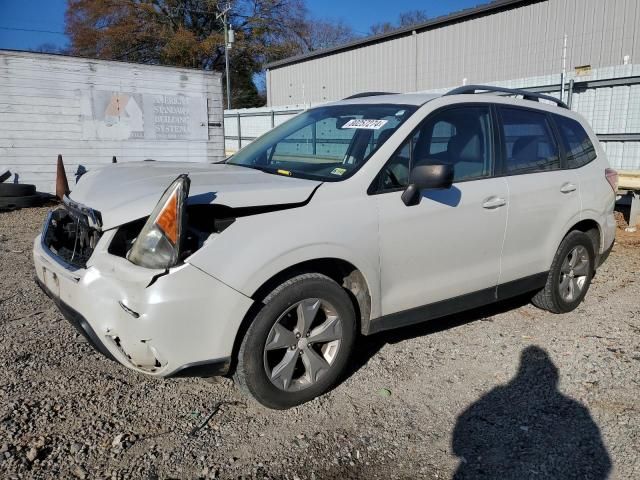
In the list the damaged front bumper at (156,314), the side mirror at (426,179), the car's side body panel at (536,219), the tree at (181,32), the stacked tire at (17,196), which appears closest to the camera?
Answer: the damaged front bumper at (156,314)

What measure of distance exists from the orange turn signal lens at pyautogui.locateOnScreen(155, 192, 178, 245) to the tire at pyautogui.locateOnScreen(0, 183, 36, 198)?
8.92 meters

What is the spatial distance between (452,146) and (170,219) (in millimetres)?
2113

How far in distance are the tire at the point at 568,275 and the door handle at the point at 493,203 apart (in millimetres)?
942

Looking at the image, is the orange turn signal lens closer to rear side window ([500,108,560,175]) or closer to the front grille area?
the front grille area

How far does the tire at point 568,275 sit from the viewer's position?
448cm

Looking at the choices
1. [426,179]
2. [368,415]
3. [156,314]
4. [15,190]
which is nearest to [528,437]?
[368,415]

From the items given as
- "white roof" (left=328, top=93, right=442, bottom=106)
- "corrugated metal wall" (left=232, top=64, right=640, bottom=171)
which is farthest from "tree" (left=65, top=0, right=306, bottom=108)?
"white roof" (left=328, top=93, right=442, bottom=106)

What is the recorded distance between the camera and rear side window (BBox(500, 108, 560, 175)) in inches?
160

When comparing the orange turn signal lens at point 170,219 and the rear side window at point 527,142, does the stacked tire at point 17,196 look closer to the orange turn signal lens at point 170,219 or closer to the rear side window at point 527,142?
the orange turn signal lens at point 170,219

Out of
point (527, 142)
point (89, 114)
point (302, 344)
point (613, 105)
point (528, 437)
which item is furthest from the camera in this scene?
point (89, 114)

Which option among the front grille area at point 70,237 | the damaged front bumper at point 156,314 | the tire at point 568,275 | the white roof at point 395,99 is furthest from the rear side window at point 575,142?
the front grille area at point 70,237

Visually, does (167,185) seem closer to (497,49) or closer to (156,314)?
(156,314)

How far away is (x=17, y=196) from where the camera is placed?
1012 centimetres

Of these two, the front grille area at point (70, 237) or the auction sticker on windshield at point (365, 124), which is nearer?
the front grille area at point (70, 237)
